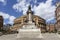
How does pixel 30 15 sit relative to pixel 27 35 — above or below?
above

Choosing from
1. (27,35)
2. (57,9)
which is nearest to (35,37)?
(27,35)

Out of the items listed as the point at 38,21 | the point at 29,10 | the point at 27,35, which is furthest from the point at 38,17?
the point at 27,35

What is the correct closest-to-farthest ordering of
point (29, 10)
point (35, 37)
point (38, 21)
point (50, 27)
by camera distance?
point (35, 37)
point (29, 10)
point (38, 21)
point (50, 27)

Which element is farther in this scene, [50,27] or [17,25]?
[50,27]

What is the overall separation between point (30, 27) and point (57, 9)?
57928mm

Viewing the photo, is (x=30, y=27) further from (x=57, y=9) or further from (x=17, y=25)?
(x=57, y=9)

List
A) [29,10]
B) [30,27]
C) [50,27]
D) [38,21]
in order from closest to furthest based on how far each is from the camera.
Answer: [30,27]
[29,10]
[38,21]
[50,27]

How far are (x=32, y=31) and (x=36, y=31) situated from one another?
0.79 metres

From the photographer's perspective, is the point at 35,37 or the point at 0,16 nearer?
the point at 35,37

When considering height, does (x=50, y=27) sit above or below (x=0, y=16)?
below

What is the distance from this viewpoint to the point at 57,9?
298 feet

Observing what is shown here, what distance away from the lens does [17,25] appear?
285 ft

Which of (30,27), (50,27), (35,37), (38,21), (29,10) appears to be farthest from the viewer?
(50,27)

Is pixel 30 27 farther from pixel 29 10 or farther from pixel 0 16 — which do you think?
pixel 0 16
